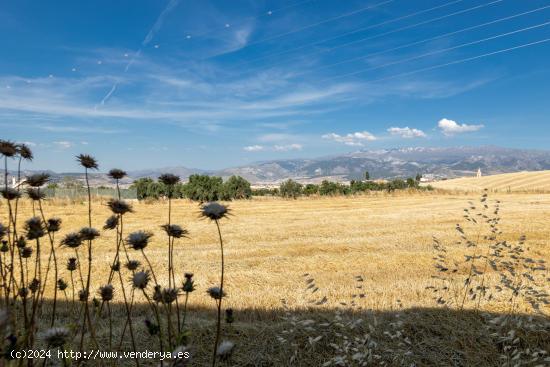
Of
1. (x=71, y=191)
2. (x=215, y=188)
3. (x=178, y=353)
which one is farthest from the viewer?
(x=215, y=188)

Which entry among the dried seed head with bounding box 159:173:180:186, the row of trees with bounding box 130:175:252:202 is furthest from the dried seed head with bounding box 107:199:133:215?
the row of trees with bounding box 130:175:252:202

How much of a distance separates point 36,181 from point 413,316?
459 cm

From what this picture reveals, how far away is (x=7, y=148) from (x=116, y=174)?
702 mm

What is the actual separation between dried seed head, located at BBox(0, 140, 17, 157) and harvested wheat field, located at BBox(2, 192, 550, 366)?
5.02 feet

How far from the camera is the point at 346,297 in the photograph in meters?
7.07

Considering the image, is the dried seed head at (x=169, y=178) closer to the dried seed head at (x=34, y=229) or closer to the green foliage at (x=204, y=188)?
the dried seed head at (x=34, y=229)

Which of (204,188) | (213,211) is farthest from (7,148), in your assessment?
(204,188)

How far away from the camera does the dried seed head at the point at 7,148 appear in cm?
273

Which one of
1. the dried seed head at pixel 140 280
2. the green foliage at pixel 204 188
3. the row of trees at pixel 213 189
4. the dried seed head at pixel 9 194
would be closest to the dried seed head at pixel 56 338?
the dried seed head at pixel 140 280

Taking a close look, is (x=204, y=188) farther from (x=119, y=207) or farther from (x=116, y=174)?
(x=119, y=207)

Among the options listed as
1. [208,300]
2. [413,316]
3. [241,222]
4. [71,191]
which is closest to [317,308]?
[413,316]

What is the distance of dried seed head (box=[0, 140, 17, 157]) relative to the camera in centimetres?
273

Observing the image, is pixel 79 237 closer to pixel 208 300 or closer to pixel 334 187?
pixel 208 300

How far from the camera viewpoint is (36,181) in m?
2.85
